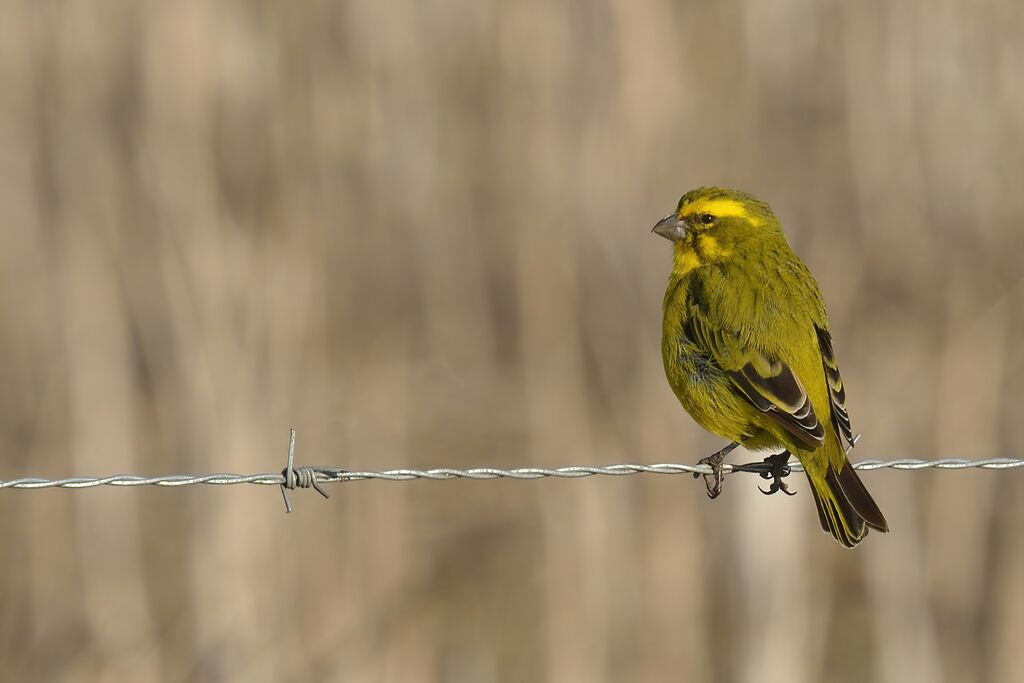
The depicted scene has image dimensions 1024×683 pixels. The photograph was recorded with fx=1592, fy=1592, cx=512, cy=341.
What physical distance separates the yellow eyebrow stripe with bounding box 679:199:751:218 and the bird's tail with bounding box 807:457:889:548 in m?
1.11

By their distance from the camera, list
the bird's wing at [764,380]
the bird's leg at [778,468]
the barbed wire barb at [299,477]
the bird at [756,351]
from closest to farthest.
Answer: the barbed wire barb at [299,477]
the bird's wing at [764,380]
the bird at [756,351]
the bird's leg at [778,468]

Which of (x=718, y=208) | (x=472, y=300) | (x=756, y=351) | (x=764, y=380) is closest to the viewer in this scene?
(x=764, y=380)

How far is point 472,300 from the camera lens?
289 inches

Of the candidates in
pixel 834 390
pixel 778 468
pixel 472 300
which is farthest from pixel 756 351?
pixel 472 300

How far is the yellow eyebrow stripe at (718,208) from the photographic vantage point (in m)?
5.72

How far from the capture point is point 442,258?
7.21m

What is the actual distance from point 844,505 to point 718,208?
1280mm

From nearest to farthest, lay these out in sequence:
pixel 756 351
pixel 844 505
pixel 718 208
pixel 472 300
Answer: pixel 844 505 → pixel 756 351 → pixel 718 208 → pixel 472 300

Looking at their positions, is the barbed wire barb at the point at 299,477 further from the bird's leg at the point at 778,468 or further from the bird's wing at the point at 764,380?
the bird's leg at the point at 778,468

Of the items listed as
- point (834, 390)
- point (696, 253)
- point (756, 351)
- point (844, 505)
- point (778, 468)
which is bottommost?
point (844, 505)

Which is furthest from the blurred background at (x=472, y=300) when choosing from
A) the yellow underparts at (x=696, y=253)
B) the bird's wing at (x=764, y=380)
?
the bird's wing at (x=764, y=380)

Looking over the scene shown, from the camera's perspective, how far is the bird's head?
5.71 m

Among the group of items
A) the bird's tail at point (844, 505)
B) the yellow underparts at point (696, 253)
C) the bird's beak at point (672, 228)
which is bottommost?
the bird's tail at point (844, 505)

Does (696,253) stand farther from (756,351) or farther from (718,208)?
(756,351)
